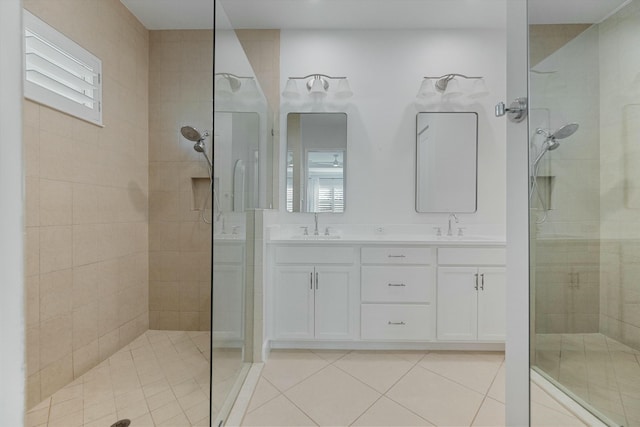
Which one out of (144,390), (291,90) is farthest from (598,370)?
(291,90)

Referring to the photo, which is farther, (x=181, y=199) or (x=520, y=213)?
(x=181, y=199)

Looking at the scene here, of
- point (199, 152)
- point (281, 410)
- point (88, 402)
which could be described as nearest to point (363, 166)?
point (199, 152)

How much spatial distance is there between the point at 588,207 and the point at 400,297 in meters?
1.43

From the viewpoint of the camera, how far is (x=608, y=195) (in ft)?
2.65

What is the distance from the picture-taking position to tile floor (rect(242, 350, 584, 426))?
4.67 ft

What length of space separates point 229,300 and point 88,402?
0.65 m

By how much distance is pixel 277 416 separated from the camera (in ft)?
4.67

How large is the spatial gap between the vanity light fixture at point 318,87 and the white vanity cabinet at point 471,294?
1611 mm

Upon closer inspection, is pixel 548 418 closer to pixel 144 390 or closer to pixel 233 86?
pixel 144 390

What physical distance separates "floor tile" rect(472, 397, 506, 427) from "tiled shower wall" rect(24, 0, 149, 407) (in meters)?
1.77

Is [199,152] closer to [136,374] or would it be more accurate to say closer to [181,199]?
[181,199]

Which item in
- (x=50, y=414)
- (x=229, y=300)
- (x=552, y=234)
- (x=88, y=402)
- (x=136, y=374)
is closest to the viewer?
(x=552, y=234)

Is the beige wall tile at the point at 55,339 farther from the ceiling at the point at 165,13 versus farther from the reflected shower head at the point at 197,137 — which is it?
the ceiling at the point at 165,13

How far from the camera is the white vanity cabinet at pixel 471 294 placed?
81.7 inches
